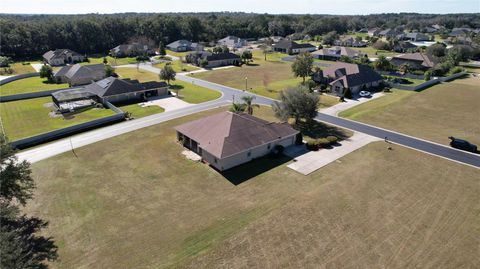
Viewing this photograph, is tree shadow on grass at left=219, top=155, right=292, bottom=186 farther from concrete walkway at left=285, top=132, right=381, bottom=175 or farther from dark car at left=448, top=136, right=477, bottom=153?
dark car at left=448, top=136, right=477, bottom=153

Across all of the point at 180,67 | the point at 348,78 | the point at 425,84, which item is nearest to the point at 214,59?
the point at 180,67

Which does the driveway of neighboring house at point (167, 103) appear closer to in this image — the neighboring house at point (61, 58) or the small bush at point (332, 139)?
the small bush at point (332, 139)

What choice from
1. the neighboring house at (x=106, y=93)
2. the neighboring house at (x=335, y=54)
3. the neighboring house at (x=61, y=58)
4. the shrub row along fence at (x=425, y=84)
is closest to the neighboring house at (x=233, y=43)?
the neighboring house at (x=335, y=54)

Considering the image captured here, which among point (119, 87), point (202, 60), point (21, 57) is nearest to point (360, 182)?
point (119, 87)

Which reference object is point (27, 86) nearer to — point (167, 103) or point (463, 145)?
point (167, 103)

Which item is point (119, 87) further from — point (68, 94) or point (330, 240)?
point (330, 240)

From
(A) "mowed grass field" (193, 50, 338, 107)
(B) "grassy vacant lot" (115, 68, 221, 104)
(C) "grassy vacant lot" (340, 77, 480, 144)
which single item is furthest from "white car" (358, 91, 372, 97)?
(B) "grassy vacant lot" (115, 68, 221, 104)
